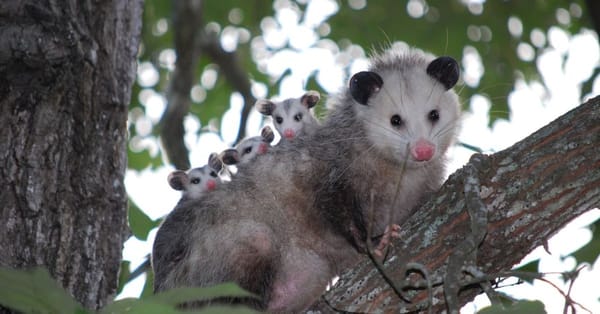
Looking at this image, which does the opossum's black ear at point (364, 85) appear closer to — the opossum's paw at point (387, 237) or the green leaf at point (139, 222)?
the opossum's paw at point (387, 237)

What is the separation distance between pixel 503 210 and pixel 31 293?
1.31 metres

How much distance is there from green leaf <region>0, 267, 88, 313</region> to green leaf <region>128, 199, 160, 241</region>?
4.90 feet

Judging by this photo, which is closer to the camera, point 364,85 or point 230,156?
point 364,85

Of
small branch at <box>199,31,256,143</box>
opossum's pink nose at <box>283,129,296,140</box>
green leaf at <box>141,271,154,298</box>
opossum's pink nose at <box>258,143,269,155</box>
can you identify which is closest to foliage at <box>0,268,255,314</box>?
green leaf at <box>141,271,154,298</box>

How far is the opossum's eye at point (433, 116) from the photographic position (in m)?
2.97

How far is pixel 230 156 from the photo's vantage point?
3711 millimetres

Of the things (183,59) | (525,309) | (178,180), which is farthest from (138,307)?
(183,59)

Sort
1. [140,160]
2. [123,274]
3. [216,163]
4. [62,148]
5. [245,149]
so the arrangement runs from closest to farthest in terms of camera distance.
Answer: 1. [62,148]
2. [123,274]
3. [245,149]
4. [216,163]
5. [140,160]

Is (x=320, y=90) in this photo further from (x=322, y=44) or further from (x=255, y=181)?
(x=255, y=181)

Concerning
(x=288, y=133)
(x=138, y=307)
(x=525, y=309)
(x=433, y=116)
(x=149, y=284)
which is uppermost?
(x=288, y=133)

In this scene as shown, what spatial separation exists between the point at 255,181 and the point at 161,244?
0.47m

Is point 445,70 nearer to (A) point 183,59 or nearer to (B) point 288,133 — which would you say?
(B) point 288,133

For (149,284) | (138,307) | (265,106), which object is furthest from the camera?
(265,106)

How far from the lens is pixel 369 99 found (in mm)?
3113
